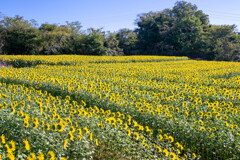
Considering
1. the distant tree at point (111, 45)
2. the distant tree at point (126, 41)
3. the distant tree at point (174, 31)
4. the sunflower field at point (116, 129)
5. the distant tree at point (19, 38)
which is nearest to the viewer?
the sunflower field at point (116, 129)

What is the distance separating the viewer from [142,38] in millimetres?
36312

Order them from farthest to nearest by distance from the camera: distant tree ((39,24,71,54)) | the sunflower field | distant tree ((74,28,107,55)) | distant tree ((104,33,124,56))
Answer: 1. distant tree ((104,33,124,56))
2. distant tree ((74,28,107,55))
3. distant tree ((39,24,71,54))
4. the sunflower field

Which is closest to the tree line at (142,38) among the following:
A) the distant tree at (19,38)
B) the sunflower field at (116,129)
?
the distant tree at (19,38)

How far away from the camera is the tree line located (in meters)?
21.7

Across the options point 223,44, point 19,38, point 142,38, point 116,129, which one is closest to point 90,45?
point 19,38

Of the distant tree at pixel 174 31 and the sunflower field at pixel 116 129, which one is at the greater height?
the distant tree at pixel 174 31

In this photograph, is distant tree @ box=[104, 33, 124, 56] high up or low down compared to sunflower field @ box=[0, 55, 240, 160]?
up

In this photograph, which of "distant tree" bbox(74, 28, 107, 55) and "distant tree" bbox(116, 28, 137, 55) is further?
"distant tree" bbox(116, 28, 137, 55)

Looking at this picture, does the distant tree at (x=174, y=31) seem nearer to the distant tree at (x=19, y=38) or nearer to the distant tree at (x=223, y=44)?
the distant tree at (x=223, y=44)

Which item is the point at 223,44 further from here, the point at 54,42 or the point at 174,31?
the point at 54,42

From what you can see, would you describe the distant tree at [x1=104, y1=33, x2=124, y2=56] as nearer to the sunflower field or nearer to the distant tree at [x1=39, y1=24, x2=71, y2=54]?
the distant tree at [x1=39, y1=24, x2=71, y2=54]

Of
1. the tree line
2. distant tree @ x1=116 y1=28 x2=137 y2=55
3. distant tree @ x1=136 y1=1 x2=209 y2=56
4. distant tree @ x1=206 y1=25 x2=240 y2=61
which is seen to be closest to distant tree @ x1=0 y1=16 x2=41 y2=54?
the tree line

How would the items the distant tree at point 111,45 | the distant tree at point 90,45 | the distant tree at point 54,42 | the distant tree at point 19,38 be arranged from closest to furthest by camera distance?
the distant tree at point 19,38 → the distant tree at point 54,42 → the distant tree at point 90,45 → the distant tree at point 111,45

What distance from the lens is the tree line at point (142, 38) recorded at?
21.7 meters
